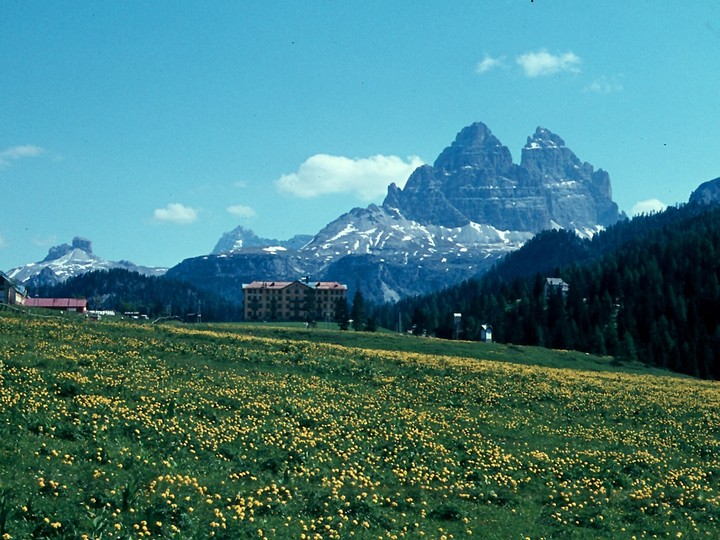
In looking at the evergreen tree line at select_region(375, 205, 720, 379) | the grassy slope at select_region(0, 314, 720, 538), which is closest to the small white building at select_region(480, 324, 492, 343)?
the evergreen tree line at select_region(375, 205, 720, 379)

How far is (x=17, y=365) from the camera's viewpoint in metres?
32.1

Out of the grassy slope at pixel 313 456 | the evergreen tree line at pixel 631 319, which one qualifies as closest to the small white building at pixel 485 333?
the evergreen tree line at pixel 631 319

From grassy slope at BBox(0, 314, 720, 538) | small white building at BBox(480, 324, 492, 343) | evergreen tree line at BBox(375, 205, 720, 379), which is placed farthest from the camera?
small white building at BBox(480, 324, 492, 343)

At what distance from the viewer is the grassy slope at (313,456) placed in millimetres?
17406

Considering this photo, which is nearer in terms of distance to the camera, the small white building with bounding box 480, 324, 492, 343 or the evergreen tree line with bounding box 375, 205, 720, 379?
the evergreen tree line with bounding box 375, 205, 720, 379

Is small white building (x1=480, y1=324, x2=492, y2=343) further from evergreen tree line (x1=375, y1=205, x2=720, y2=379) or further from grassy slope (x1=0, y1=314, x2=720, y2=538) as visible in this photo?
grassy slope (x1=0, y1=314, x2=720, y2=538)

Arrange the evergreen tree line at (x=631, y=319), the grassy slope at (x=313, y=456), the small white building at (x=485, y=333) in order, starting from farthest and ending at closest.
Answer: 1. the small white building at (x=485, y=333)
2. the evergreen tree line at (x=631, y=319)
3. the grassy slope at (x=313, y=456)

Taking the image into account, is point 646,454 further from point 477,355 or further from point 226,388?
point 477,355

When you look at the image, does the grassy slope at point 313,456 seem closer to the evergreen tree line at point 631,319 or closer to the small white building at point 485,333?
the evergreen tree line at point 631,319

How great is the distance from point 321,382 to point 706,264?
583 ft

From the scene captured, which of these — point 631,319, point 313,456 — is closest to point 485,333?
point 631,319

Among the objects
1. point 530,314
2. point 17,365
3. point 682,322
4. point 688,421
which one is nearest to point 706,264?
point 682,322

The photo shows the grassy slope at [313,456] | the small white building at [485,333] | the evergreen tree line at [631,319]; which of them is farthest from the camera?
the small white building at [485,333]

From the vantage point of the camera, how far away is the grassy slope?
1741cm
